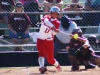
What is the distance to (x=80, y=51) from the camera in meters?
8.69

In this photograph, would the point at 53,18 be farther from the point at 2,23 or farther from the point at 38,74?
the point at 2,23

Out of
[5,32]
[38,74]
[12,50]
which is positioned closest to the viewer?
[38,74]

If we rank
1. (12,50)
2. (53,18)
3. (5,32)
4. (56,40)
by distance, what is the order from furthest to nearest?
(5,32)
(12,50)
(56,40)
(53,18)

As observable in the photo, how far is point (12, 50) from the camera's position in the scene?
10.6 meters

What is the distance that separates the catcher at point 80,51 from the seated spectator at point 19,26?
1889mm

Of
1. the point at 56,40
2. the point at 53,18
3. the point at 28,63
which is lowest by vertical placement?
the point at 28,63

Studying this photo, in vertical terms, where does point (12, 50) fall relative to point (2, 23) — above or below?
below

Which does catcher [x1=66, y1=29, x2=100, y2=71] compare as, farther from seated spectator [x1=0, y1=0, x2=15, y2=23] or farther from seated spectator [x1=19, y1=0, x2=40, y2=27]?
seated spectator [x1=0, y1=0, x2=15, y2=23]

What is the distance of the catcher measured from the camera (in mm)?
8539

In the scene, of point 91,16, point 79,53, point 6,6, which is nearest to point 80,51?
point 79,53

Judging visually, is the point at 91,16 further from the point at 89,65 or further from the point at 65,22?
the point at 89,65

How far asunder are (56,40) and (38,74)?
2.39 m

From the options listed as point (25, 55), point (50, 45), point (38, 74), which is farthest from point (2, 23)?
point (38, 74)

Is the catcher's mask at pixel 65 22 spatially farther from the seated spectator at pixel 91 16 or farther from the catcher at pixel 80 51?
the seated spectator at pixel 91 16
